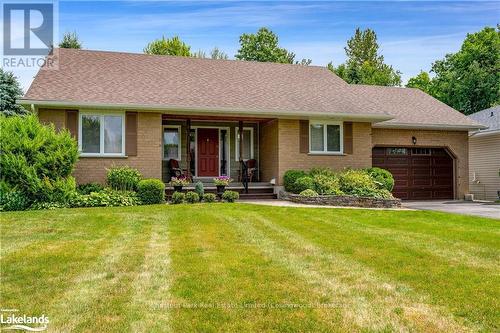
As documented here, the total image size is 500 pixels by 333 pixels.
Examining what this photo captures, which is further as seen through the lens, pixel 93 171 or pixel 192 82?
pixel 192 82

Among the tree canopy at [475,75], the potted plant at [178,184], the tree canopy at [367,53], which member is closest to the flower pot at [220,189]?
the potted plant at [178,184]

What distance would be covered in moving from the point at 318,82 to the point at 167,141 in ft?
23.9

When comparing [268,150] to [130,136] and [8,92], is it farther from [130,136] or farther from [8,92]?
[8,92]

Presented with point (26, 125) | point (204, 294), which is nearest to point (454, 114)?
point (26, 125)

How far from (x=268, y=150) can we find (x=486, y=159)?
10681mm

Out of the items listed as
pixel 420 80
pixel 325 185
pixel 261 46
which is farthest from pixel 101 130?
pixel 420 80

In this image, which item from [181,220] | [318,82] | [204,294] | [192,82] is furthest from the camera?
[318,82]

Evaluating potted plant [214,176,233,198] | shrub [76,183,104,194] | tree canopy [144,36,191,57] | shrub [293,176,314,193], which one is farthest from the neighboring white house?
tree canopy [144,36,191,57]

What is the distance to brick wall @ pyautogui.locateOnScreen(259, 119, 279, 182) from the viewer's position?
16.9 meters

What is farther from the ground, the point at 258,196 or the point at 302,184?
the point at 302,184

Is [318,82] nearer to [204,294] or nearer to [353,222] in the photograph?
[353,222]

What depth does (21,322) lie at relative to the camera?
3.81 metres

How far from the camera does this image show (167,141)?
1802cm

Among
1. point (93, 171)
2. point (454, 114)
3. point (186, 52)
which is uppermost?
point (186, 52)
